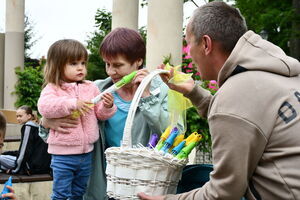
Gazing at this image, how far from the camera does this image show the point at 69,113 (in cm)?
311

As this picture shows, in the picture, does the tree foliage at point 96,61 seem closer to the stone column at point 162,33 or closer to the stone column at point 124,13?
the stone column at point 124,13

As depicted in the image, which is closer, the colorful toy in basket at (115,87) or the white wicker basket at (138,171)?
the white wicker basket at (138,171)

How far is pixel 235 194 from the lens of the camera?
1.98 meters

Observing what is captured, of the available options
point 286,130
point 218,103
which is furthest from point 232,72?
point 286,130

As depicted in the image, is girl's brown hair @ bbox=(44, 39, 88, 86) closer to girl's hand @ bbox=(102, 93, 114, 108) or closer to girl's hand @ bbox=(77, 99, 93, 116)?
girl's hand @ bbox=(77, 99, 93, 116)

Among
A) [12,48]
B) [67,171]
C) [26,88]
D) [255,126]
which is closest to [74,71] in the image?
[67,171]

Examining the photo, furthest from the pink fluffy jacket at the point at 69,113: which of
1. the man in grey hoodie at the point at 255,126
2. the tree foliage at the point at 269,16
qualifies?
the tree foliage at the point at 269,16

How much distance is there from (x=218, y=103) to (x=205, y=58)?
1.03ft

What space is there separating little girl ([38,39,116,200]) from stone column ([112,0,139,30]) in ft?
16.7

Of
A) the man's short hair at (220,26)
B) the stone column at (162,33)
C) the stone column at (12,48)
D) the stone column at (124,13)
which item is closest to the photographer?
the man's short hair at (220,26)

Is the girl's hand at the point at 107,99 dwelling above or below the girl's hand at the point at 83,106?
above

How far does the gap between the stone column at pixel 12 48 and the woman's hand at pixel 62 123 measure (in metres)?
10.8

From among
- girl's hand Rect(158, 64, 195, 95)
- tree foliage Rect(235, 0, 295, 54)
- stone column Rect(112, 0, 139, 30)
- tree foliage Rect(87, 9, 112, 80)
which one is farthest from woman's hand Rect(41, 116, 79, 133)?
tree foliage Rect(87, 9, 112, 80)

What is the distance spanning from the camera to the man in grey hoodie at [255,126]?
6.31 ft
